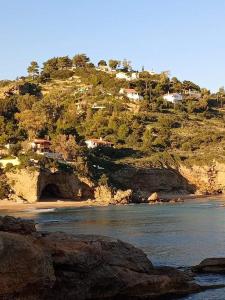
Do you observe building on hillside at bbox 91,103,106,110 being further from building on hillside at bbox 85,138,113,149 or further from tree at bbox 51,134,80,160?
tree at bbox 51,134,80,160

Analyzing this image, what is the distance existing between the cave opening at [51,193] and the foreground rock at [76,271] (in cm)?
7192

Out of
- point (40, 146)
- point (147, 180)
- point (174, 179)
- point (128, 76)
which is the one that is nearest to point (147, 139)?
point (174, 179)

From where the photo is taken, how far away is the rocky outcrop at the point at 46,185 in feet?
286

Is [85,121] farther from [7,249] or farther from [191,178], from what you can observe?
[7,249]

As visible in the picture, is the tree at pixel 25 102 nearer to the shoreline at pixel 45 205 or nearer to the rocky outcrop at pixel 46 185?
the rocky outcrop at pixel 46 185

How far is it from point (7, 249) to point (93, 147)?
9854cm

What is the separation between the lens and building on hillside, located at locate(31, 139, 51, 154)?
100000 mm

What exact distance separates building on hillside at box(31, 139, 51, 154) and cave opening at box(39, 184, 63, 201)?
25.9ft

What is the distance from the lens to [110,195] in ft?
309

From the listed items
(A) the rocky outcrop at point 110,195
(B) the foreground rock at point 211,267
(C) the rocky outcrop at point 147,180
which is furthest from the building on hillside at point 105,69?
(B) the foreground rock at point 211,267

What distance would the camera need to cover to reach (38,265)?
52.0 feet

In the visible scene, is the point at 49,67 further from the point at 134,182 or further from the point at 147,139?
the point at 134,182

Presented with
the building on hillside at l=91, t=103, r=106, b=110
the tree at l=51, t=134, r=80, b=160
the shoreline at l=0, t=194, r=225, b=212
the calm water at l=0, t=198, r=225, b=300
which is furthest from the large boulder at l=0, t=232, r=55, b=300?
the building on hillside at l=91, t=103, r=106, b=110

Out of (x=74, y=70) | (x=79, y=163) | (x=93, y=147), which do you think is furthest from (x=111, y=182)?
(x=74, y=70)
